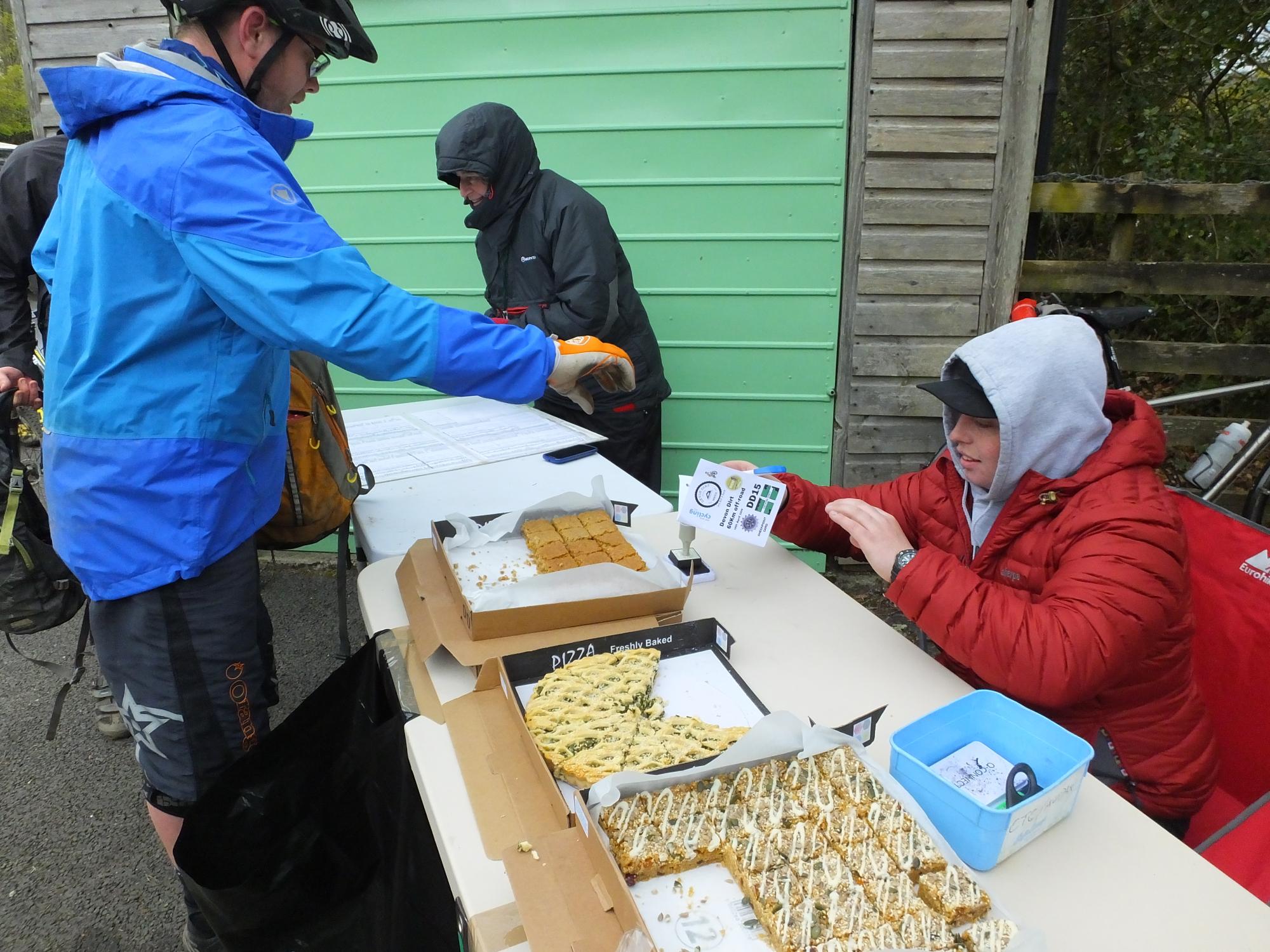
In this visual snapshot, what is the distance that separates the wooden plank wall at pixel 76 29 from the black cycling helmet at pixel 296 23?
299cm

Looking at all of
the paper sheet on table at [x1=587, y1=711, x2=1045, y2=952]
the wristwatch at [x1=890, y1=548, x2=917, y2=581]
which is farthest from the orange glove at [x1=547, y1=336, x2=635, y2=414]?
the paper sheet on table at [x1=587, y1=711, x2=1045, y2=952]

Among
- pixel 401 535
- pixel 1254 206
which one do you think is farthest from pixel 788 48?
pixel 401 535

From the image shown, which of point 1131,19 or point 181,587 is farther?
point 1131,19

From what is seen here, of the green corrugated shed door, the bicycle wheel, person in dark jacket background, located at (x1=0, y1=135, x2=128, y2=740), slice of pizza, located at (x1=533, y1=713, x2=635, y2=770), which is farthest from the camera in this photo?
the green corrugated shed door

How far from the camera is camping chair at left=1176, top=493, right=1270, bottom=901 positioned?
1711 mm

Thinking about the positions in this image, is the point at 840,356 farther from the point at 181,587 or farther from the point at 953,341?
the point at 181,587

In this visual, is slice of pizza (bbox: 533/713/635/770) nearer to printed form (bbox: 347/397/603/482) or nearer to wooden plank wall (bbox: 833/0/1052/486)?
printed form (bbox: 347/397/603/482)

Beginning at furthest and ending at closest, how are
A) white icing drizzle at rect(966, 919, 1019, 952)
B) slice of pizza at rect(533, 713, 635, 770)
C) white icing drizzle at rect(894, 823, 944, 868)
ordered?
slice of pizza at rect(533, 713, 635, 770)
white icing drizzle at rect(894, 823, 944, 868)
white icing drizzle at rect(966, 919, 1019, 952)

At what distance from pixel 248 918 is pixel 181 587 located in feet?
2.08

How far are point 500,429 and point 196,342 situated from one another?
1603mm

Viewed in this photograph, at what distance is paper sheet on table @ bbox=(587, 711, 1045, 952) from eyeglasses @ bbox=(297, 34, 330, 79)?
1427mm

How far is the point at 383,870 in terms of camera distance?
1.79 meters

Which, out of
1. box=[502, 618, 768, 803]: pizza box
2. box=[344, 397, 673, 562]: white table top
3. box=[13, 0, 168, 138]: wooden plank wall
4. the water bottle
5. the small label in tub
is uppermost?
box=[13, 0, 168, 138]: wooden plank wall

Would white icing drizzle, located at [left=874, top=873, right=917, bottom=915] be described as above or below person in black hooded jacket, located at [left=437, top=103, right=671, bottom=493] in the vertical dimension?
below
